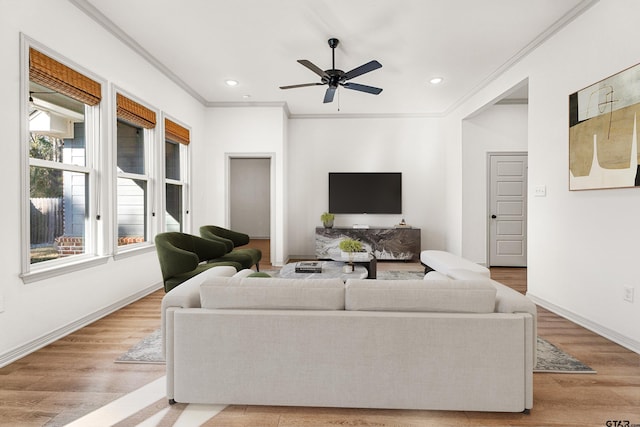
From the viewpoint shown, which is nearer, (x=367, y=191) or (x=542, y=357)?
(x=542, y=357)

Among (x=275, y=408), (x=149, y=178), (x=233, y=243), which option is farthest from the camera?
(x=233, y=243)

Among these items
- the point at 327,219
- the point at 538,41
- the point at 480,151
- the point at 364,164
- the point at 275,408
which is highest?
the point at 538,41

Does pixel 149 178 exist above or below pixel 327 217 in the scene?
above

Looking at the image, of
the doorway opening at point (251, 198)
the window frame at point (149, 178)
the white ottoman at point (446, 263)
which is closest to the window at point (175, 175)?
the window frame at point (149, 178)

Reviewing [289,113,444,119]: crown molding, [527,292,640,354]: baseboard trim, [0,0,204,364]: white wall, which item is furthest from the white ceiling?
[527,292,640,354]: baseboard trim

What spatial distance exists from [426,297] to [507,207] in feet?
16.3

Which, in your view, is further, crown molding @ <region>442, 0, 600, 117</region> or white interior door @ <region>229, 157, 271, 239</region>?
white interior door @ <region>229, 157, 271, 239</region>

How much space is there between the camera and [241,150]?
586cm

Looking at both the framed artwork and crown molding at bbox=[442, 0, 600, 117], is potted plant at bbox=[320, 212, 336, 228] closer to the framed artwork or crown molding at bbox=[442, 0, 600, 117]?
crown molding at bbox=[442, 0, 600, 117]

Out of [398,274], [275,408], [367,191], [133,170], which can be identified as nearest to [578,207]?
[398,274]

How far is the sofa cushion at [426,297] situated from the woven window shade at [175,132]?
392 centimetres

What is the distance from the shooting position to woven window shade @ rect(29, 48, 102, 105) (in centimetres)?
255

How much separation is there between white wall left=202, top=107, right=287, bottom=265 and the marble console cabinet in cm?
82

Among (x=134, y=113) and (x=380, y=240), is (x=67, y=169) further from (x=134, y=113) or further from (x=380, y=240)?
(x=380, y=240)
